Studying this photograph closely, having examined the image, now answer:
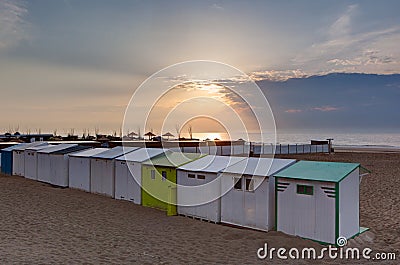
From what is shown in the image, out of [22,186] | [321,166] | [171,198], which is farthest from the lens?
[22,186]

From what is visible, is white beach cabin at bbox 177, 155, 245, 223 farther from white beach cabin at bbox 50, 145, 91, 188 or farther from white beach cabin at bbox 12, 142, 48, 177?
white beach cabin at bbox 12, 142, 48, 177

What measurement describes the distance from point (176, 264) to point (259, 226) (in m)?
2.91

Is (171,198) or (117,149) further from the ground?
(117,149)

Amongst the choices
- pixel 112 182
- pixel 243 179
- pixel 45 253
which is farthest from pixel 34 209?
pixel 243 179

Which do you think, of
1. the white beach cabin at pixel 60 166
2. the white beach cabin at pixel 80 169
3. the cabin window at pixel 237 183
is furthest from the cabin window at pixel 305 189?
the white beach cabin at pixel 60 166

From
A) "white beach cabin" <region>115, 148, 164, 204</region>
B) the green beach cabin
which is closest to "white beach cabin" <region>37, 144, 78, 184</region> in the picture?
"white beach cabin" <region>115, 148, 164, 204</region>

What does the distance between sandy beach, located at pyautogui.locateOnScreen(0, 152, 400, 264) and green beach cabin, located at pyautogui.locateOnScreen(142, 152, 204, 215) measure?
0.36 m

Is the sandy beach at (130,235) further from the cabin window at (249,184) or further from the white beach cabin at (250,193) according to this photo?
the cabin window at (249,184)

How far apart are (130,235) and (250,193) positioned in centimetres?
297

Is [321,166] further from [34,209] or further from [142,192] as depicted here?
[34,209]

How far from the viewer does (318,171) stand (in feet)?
29.6

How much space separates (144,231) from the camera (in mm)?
9859

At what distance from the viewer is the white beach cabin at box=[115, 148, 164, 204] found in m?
13.5

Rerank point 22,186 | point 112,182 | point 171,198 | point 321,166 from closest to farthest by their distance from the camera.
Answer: point 321,166 < point 171,198 < point 112,182 < point 22,186
